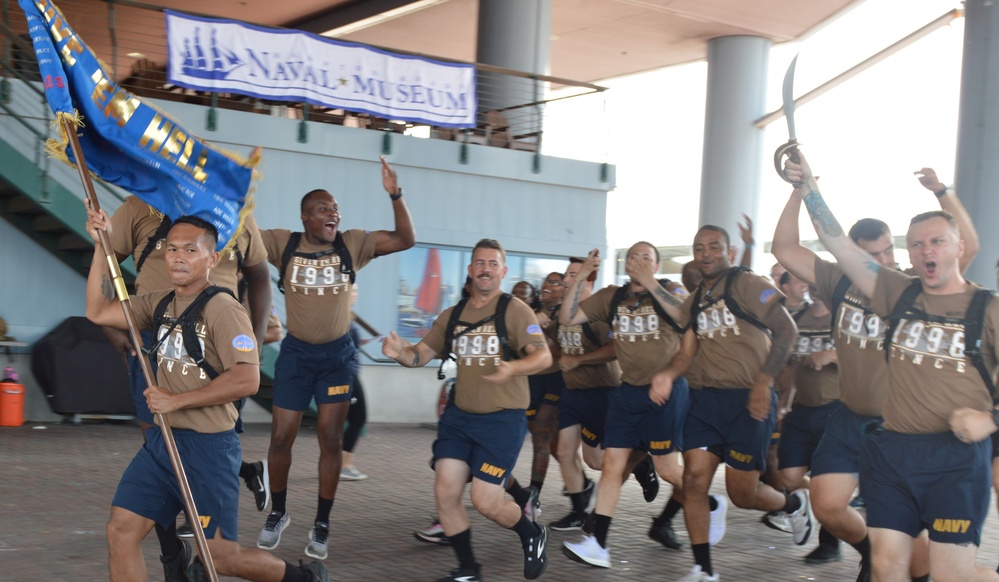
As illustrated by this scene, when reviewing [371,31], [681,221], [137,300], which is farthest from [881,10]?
[137,300]

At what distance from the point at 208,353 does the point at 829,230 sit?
10.9 feet

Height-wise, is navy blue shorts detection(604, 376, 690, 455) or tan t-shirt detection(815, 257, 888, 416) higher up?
tan t-shirt detection(815, 257, 888, 416)

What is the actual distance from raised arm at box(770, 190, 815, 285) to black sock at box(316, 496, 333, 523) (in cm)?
356

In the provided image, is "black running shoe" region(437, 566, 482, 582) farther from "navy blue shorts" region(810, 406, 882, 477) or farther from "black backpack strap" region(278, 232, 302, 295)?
"black backpack strap" region(278, 232, 302, 295)

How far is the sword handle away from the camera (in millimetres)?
5637

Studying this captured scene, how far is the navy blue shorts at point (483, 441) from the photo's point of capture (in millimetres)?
Result: 6703

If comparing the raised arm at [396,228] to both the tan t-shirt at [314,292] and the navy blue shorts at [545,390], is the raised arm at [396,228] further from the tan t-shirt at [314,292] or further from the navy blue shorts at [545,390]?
the navy blue shorts at [545,390]

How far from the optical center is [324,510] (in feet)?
24.0

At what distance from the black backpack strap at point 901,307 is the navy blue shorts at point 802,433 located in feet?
10.2

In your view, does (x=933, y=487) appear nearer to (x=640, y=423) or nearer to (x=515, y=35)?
(x=640, y=423)

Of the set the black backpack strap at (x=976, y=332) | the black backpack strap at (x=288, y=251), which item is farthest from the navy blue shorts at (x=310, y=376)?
the black backpack strap at (x=976, y=332)

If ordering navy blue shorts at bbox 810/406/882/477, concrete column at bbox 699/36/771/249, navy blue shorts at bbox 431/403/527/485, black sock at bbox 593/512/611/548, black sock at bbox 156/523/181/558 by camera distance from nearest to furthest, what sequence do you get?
black sock at bbox 156/523/181/558 < navy blue shorts at bbox 810/406/882/477 < navy blue shorts at bbox 431/403/527/485 < black sock at bbox 593/512/611/548 < concrete column at bbox 699/36/771/249

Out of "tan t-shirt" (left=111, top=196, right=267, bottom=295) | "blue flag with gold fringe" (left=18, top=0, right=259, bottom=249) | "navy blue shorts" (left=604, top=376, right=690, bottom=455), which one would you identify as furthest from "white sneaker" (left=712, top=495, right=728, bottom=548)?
"blue flag with gold fringe" (left=18, top=0, right=259, bottom=249)

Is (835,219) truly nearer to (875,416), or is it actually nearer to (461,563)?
(875,416)
